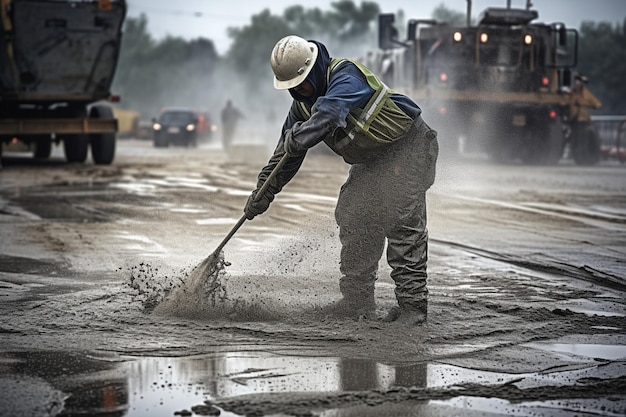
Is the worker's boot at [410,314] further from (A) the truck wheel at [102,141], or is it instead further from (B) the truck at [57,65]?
(A) the truck wheel at [102,141]

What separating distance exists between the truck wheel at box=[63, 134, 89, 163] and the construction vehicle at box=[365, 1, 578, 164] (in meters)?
7.10

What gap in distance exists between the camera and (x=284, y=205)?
40.3 ft

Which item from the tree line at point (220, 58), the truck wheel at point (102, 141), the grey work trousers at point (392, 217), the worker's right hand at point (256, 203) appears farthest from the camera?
the tree line at point (220, 58)

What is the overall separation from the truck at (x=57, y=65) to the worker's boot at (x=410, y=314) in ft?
45.4

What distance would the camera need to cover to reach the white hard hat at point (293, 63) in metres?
5.43

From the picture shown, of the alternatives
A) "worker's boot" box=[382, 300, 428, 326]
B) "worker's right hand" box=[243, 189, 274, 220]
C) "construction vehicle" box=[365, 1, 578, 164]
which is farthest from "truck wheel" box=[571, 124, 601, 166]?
"worker's boot" box=[382, 300, 428, 326]

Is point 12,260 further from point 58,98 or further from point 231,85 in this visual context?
point 231,85

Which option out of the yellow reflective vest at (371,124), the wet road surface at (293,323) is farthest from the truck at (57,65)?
the yellow reflective vest at (371,124)

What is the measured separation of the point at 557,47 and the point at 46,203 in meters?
13.7

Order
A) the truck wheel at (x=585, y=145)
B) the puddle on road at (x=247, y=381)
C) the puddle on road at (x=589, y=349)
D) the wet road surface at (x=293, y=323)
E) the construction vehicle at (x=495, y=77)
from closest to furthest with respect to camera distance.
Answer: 1. the puddle on road at (x=247, y=381)
2. the wet road surface at (x=293, y=323)
3. the puddle on road at (x=589, y=349)
4. the construction vehicle at (x=495, y=77)
5. the truck wheel at (x=585, y=145)

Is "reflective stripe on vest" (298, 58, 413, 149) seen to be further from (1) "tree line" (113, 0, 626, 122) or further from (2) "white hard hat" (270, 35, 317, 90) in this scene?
(1) "tree line" (113, 0, 626, 122)

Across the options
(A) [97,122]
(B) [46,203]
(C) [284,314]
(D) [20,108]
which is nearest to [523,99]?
(A) [97,122]

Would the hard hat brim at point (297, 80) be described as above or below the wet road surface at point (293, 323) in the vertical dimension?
above

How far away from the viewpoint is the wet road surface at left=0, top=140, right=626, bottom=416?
406 cm
